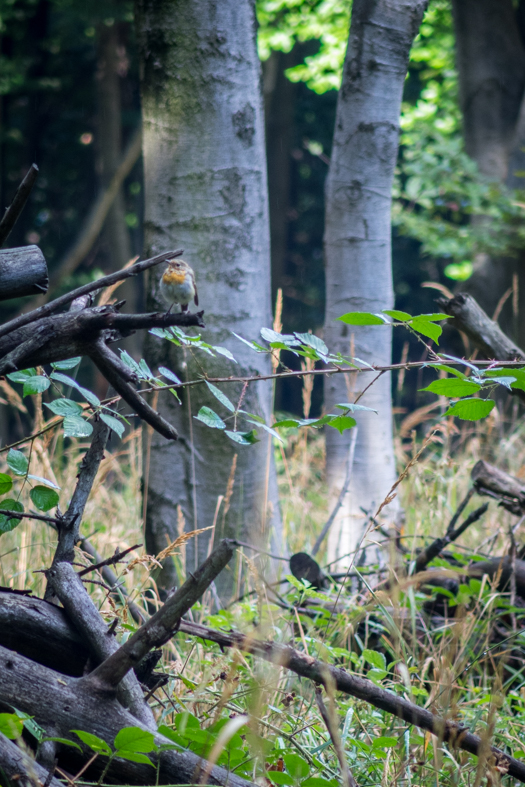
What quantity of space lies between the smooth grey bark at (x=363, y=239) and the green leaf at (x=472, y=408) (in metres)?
1.36

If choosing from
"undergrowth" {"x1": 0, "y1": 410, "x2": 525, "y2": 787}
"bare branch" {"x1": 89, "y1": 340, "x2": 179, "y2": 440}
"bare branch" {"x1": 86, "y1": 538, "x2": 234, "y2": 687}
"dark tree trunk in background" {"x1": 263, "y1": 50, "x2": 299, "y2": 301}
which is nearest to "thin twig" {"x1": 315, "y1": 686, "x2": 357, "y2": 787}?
"undergrowth" {"x1": 0, "y1": 410, "x2": 525, "y2": 787}

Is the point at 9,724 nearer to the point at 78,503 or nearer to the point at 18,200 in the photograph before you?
the point at 78,503

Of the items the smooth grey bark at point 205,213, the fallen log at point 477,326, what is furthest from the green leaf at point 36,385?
the fallen log at point 477,326

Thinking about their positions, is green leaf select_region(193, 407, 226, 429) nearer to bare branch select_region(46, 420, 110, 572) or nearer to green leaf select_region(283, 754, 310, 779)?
bare branch select_region(46, 420, 110, 572)

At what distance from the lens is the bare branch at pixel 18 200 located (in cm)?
82

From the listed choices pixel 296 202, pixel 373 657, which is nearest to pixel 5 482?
pixel 373 657

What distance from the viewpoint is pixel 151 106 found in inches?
81.7

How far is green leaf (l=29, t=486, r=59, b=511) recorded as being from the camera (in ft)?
3.19

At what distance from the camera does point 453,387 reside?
0.99 meters

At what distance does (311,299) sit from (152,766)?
1228 centimetres

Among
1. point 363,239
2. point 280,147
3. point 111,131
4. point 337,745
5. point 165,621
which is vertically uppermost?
point 280,147

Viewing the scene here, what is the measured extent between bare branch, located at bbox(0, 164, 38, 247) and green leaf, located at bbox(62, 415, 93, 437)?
29 cm

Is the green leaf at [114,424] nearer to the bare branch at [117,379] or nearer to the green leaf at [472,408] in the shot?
the bare branch at [117,379]

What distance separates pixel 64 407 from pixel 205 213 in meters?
1.24
